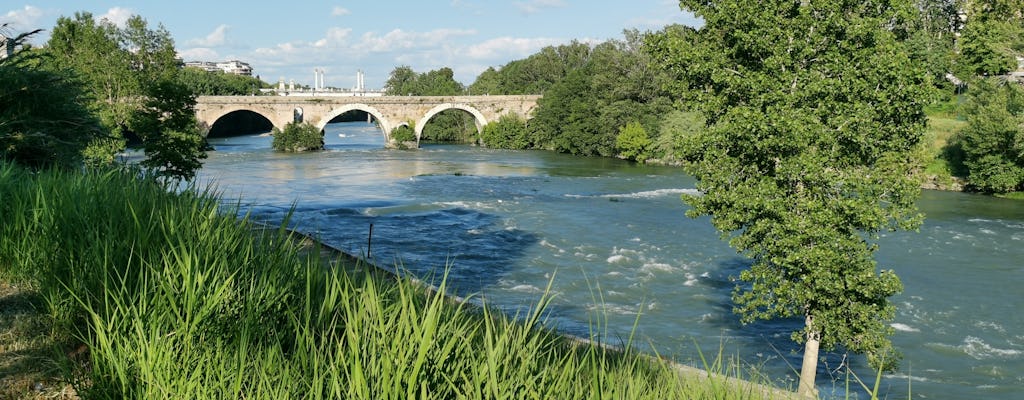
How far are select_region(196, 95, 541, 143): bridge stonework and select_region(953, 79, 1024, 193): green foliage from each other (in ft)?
146

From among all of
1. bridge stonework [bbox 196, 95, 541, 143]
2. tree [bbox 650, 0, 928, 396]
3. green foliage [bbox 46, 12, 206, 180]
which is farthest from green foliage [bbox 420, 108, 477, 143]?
tree [bbox 650, 0, 928, 396]

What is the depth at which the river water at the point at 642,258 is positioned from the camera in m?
16.7

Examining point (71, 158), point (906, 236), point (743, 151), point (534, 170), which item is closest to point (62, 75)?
point (71, 158)

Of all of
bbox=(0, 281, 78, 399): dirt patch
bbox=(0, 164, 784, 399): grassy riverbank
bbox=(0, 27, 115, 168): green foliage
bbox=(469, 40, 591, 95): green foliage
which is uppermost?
bbox=(469, 40, 591, 95): green foliage

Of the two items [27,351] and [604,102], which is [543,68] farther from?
[27,351]

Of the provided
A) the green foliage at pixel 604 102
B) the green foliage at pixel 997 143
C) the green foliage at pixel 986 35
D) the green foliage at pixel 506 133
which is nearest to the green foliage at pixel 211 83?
the green foliage at pixel 506 133

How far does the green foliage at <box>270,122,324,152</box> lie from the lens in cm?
6819

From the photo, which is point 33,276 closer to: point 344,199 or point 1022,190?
point 344,199

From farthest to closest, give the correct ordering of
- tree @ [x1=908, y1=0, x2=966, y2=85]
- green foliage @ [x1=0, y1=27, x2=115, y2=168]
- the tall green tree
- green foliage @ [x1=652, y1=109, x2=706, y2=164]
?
Answer: the tall green tree
tree @ [x1=908, y1=0, x2=966, y2=85]
green foliage @ [x1=652, y1=109, x2=706, y2=164]
green foliage @ [x1=0, y1=27, x2=115, y2=168]

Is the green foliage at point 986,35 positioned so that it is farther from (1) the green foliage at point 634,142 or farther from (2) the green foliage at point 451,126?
(2) the green foliage at point 451,126

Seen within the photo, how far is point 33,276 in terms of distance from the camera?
6.60 meters

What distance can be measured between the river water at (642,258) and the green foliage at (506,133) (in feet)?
82.5

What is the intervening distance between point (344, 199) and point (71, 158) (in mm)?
22109

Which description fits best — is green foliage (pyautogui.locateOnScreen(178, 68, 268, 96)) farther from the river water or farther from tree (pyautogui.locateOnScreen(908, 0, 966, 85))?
tree (pyautogui.locateOnScreen(908, 0, 966, 85))
